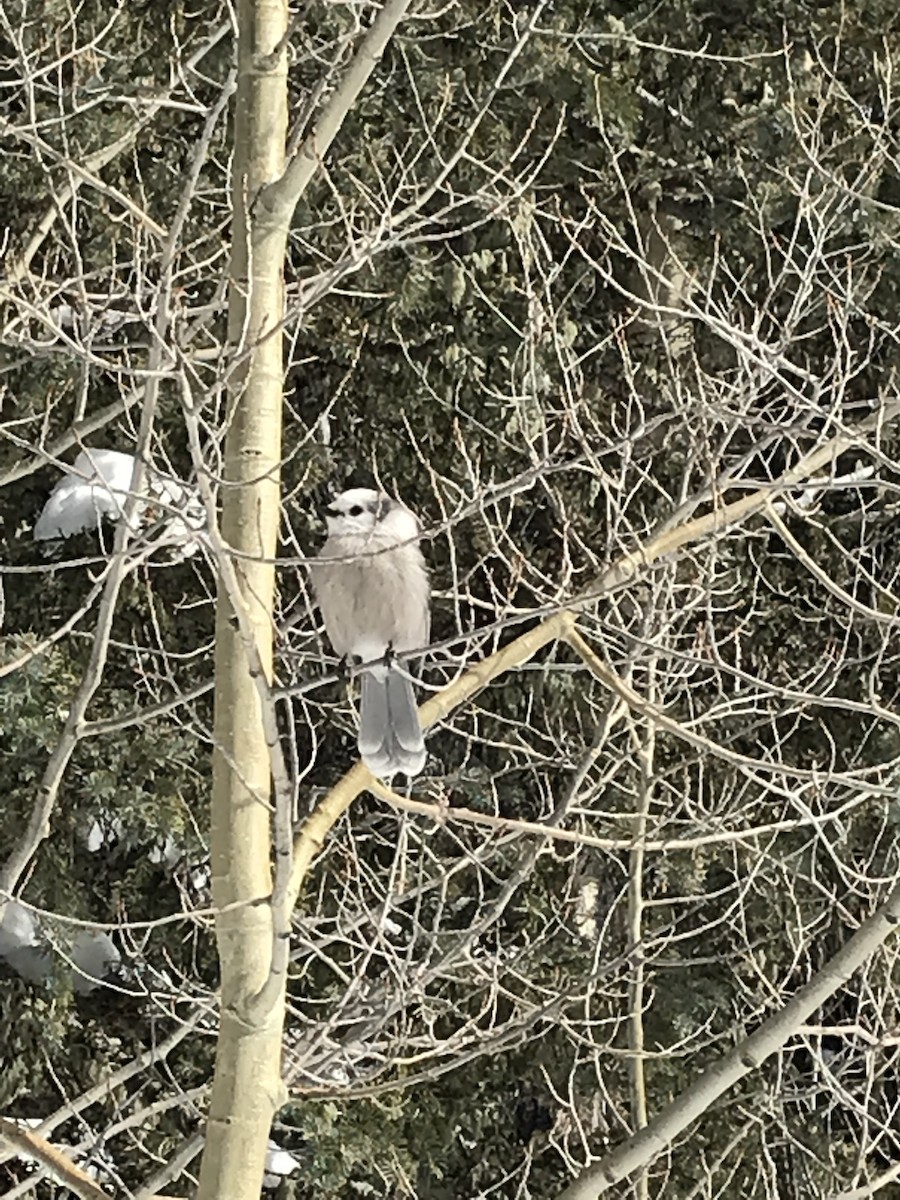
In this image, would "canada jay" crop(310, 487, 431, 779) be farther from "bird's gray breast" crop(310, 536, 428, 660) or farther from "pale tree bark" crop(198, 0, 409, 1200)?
"pale tree bark" crop(198, 0, 409, 1200)

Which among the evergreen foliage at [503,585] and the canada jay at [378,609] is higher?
the canada jay at [378,609]

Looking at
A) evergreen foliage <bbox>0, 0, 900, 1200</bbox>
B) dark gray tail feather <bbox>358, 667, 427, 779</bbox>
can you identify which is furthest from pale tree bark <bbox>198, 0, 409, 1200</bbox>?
evergreen foliage <bbox>0, 0, 900, 1200</bbox>

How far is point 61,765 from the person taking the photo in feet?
9.04

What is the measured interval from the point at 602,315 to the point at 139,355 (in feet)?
4.83

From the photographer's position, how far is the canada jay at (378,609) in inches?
98.0

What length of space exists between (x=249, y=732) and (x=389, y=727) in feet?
0.75

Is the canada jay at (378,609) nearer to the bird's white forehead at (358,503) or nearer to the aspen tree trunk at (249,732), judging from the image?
the bird's white forehead at (358,503)

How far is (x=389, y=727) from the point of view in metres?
2.50

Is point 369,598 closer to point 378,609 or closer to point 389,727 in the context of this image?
point 378,609

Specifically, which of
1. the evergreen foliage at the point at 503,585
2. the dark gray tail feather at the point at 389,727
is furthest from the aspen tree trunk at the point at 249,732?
the evergreen foliage at the point at 503,585

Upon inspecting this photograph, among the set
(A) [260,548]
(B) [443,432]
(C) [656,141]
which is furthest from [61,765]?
(C) [656,141]

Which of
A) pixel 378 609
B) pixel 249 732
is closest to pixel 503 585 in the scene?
pixel 378 609

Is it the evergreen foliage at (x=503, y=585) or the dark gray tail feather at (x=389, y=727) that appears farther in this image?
the evergreen foliage at (x=503, y=585)

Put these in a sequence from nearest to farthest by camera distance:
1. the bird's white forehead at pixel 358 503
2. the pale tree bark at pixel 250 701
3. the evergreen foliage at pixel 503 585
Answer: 1. the pale tree bark at pixel 250 701
2. the bird's white forehead at pixel 358 503
3. the evergreen foliage at pixel 503 585
